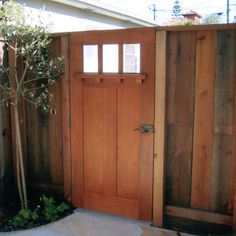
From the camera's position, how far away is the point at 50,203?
3727 millimetres

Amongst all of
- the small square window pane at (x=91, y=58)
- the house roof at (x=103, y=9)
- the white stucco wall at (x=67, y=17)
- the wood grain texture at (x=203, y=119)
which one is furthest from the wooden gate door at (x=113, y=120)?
the house roof at (x=103, y=9)

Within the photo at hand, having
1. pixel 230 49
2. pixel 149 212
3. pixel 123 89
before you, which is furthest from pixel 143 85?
pixel 149 212

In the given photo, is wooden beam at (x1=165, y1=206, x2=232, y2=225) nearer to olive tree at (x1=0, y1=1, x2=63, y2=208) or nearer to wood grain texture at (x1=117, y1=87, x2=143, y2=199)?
wood grain texture at (x1=117, y1=87, x2=143, y2=199)

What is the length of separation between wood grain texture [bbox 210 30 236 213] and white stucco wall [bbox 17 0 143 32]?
2213 mm

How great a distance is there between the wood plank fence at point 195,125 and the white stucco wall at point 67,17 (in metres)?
1.85

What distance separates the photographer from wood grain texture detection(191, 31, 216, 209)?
312cm

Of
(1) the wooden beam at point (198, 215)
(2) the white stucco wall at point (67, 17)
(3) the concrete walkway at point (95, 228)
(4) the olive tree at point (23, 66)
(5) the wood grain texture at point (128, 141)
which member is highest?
(2) the white stucco wall at point (67, 17)

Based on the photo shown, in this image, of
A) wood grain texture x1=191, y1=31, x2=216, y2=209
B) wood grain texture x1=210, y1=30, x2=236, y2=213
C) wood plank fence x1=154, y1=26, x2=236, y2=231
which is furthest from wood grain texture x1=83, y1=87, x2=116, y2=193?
wood grain texture x1=210, y1=30, x2=236, y2=213

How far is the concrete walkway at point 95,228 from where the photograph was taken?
3342 millimetres

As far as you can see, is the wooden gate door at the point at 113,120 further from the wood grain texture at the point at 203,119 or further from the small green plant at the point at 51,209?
the wood grain texture at the point at 203,119

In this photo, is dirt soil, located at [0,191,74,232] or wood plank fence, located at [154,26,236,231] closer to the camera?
wood plank fence, located at [154,26,236,231]

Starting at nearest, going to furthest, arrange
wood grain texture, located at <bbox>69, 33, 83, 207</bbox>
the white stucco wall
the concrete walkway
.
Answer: the concrete walkway < wood grain texture, located at <bbox>69, 33, 83, 207</bbox> < the white stucco wall

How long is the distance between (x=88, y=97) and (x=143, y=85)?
0.65 metres

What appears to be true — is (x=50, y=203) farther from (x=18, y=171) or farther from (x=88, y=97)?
(x=88, y=97)
